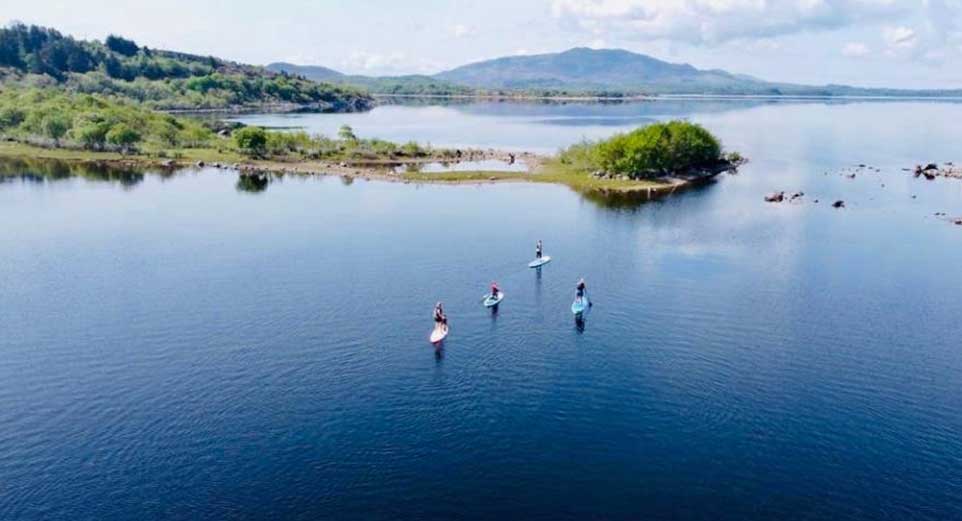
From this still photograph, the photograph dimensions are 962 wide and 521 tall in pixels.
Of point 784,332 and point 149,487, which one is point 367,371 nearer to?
point 149,487

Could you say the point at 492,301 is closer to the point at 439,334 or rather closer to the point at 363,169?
the point at 439,334

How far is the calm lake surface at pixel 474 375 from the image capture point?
44.2 m

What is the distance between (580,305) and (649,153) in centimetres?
9744

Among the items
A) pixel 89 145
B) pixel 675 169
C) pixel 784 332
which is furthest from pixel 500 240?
pixel 89 145

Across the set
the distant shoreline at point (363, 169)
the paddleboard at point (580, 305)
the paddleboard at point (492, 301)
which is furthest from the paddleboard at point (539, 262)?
the distant shoreline at point (363, 169)

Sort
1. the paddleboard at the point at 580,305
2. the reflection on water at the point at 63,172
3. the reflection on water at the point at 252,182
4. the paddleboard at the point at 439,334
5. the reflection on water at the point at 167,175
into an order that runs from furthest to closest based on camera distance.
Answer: the reflection on water at the point at 63,172 < the reflection on water at the point at 252,182 < the reflection on water at the point at 167,175 < the paddleboard at the point at 580,305 < the paddleboard at the point at 439,334

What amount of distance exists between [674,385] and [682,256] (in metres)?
40.2

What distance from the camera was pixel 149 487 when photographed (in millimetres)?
43875

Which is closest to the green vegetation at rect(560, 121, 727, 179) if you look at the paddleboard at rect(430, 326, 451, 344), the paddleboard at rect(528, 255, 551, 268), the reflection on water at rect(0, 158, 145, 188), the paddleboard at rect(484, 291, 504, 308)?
the paddleboard at rect(528, 255, 551, 268)

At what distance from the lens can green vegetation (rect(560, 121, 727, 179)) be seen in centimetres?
16200

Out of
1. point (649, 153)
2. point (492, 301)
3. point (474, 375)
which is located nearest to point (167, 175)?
point (649, 153)

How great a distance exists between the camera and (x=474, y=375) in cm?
5884

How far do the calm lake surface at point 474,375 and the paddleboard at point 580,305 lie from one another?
146 centimetres

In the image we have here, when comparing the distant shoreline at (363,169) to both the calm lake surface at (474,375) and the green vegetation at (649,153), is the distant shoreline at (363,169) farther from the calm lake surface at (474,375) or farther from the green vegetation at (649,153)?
the calm lake surface at (474,375)
